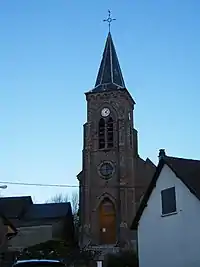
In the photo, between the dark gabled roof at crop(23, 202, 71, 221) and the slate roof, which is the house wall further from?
the dark gabled roof at crop(23, 202, 71, 221)

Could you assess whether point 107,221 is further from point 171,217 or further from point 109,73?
point 171,217

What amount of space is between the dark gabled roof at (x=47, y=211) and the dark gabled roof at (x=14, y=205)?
93 cm

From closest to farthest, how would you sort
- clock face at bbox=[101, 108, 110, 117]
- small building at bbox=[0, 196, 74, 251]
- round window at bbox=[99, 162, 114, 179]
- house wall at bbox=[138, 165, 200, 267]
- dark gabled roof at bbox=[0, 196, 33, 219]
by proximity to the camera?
house wall at bbox=[138, 165, 200, 267]
round window at bbox=[99, 162, 114, 179]
small building at bbox=[0, 196, 74, 251]
clock face at bbox=[101, 108, 110, 117]
dark gabled roof at bbox=[0, 196, 33, 219]

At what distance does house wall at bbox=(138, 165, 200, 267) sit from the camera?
2405 centimetres

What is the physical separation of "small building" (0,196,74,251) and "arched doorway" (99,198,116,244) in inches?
276

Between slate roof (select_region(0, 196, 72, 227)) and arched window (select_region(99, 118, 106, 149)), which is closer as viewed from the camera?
arched window (select_region(99, 118, 106, 149))

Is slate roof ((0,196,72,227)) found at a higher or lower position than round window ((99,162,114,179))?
lower

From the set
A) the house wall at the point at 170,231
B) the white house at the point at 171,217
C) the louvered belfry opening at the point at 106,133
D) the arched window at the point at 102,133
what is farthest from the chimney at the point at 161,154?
the arched window at the point at 102,133

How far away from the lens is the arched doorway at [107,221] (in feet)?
191

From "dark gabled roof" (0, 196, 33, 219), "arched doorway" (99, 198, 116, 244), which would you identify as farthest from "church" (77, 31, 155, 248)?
"dark gabled roof" (0, 196, 33, 219)

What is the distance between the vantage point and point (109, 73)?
6544 cm

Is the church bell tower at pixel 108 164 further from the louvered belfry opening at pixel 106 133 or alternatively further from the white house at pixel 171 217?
the white house at pixel 171 217

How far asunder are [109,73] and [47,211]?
64.0 ft

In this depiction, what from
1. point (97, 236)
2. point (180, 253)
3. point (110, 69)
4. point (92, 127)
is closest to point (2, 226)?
point (180, 253)
